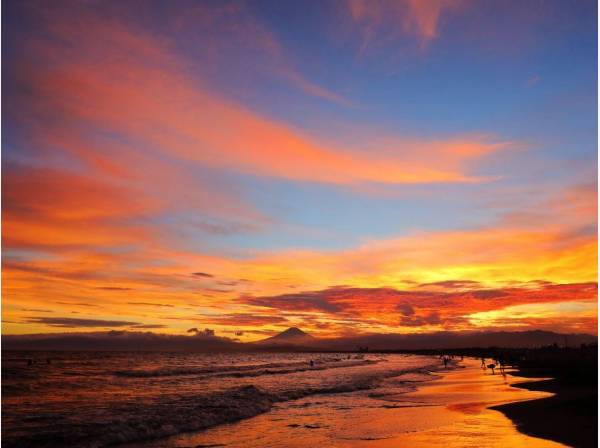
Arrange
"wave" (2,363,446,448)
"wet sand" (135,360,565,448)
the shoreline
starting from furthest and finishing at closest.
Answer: "wave" (2,363,446,448) → "wet sand" (135,360,565,448) → the shoreline

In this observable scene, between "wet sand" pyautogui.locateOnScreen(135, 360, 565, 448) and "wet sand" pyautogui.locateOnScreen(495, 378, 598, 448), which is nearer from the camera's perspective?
"wet sand" pyautogui.locateOnScreen(495, 378, 598, 448)

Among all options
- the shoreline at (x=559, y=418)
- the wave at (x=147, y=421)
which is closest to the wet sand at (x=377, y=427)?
the shoreline at (x=559, y=418)

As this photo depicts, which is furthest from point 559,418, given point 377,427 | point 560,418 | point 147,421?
point 147,421

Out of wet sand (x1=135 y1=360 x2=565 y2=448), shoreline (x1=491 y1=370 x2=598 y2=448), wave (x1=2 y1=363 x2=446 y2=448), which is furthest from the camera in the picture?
wave (x1=2 y1=363 x2=446 y2=448)

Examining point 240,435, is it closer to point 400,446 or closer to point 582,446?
point 400,446

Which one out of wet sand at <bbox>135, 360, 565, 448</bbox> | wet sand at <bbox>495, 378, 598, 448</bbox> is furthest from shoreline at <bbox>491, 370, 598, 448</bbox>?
wet sand at <bbox>135, 360, 565, 448</bbox>

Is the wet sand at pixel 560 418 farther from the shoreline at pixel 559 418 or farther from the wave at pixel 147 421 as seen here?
the wave at pixel 147 421

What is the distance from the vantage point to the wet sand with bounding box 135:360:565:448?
17203 millimetres

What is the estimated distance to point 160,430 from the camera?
71.4ft

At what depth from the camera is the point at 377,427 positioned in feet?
67.6

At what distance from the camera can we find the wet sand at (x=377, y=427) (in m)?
17.2

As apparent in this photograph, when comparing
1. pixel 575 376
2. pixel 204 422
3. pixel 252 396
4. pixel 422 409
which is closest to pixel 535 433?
pixel 422 409

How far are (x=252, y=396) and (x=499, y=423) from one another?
747 inches

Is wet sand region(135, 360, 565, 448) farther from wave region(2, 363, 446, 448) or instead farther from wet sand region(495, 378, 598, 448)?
wave region(2, 363, 446, 448)
